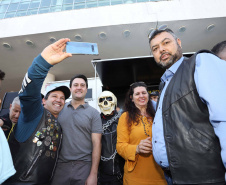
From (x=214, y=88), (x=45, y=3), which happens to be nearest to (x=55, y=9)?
(x=45, y=3)

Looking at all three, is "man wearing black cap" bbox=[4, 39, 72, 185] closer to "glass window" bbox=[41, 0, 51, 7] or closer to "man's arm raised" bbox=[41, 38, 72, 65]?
"man's arm raised" bbox=[41, 38, 72, 65]

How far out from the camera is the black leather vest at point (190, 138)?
86 cm

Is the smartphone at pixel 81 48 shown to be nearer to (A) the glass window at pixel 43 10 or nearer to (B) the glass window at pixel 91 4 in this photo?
(B) the glass window at pixel 91 4

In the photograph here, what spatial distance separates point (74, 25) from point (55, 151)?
5.44 metres

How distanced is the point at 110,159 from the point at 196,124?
144 centimetres

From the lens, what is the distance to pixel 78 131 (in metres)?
1.98

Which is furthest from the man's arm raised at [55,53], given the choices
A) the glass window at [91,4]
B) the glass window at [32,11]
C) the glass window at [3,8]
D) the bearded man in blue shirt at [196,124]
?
the glass window at [3,8]

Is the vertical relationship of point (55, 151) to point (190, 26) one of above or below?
below

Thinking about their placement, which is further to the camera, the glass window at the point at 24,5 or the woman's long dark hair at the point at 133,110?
the glass window at the point at 24,5

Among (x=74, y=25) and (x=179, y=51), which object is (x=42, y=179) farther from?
(x=74, y=25)

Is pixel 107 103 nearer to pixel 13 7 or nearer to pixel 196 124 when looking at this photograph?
pixel 196 124

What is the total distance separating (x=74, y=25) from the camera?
5.77 metres

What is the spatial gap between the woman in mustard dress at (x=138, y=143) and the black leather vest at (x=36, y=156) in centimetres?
78

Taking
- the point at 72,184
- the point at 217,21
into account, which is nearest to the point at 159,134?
the point at 72,184
